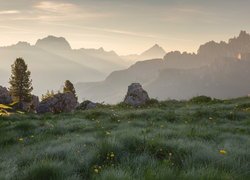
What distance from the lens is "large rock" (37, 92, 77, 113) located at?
38.7 m

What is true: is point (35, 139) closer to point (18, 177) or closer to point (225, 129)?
point (18, 177)

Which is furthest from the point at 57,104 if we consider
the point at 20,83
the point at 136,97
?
the point at 20,83

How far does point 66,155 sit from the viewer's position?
28.4ft

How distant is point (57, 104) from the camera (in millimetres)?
39469

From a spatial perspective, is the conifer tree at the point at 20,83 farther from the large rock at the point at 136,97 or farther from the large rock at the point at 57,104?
the large rock at the point at 136,97

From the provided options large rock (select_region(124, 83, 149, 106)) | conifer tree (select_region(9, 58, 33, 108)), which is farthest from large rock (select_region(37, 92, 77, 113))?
conifer tree (select_region(9, 58, 33, 108))

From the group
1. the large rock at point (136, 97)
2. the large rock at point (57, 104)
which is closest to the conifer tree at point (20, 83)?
the large rock at point (57, 104)

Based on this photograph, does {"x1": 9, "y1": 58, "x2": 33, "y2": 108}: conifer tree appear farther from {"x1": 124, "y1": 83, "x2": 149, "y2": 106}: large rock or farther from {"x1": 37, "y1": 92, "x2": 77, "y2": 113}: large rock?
A: {"x1": 124, "y1": 83, "x2": 149, "y2": 106}: large rock

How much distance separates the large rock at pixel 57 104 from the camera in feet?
127

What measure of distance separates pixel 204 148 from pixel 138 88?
33.6 metres

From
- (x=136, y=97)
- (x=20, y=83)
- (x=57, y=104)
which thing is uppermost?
(x=20, y=83)

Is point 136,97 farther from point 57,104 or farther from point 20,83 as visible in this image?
point 20,83

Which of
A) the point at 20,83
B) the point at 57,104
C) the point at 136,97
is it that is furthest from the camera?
the point at 20,83

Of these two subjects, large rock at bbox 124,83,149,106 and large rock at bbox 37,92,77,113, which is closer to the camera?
large rock at bbox 37,92,77,113
